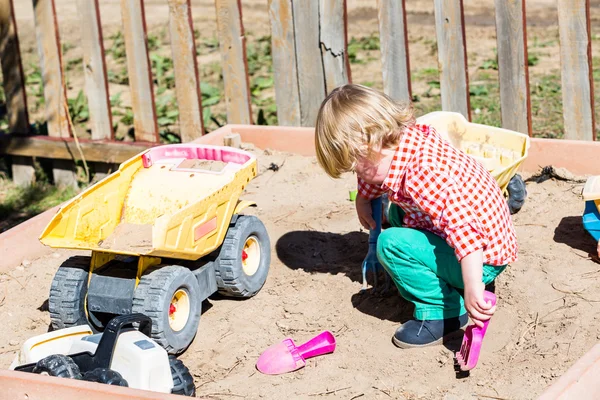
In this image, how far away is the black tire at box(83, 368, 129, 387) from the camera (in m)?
2.56

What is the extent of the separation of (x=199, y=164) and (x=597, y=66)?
4.01m

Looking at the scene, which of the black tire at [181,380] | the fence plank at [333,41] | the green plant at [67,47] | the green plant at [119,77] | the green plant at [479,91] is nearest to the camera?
the black tire at [181,380]

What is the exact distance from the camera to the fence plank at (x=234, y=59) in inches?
195

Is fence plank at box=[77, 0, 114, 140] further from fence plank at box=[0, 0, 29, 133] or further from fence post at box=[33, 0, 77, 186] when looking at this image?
fence plank at box=[0, 0, 29, 133]

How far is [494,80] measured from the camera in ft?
21.7

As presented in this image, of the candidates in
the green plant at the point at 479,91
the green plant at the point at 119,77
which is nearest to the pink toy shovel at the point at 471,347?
the green plant at the point at 479,91

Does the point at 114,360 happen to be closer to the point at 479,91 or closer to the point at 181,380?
the point at 181,380

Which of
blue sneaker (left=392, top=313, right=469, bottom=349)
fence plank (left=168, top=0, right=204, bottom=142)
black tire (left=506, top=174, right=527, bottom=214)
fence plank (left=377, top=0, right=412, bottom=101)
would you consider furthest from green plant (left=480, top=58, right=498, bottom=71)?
blue sneaker (left=392, top=313, right=469, bottom=349)

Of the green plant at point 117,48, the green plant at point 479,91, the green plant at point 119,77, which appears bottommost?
the green plant at point 479,91

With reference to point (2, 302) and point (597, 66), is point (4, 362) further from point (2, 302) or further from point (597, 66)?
point (597, 66)

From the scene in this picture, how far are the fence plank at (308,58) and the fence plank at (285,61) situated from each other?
36 millimetres

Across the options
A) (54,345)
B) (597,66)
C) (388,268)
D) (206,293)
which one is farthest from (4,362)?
(597,66)

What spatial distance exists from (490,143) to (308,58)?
4.15 ft

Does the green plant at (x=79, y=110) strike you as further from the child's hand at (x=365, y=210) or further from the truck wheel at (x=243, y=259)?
the child's hand at (x=365, y=210)
